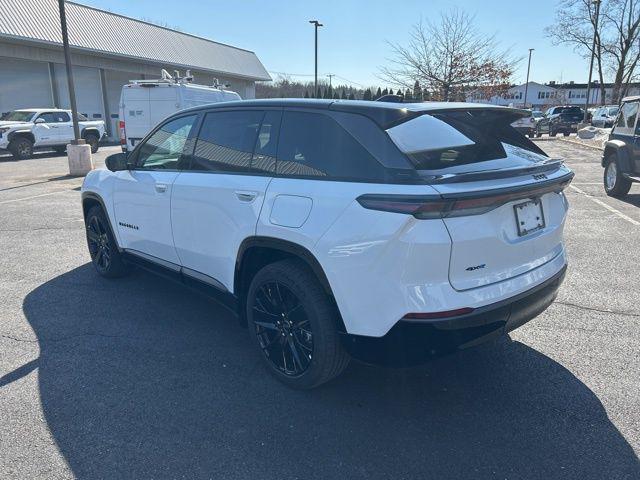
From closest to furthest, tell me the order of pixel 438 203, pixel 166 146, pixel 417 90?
1. pixel 438 203
2. pixel 166 146
3. pixel 417 90

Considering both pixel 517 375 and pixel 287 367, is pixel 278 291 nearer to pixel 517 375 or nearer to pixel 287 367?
pixel 287 367

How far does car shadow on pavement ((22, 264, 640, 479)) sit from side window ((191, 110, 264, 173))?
138cm

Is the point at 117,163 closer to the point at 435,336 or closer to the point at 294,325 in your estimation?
the point at 294,325

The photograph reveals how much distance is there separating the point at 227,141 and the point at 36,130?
1907 cm

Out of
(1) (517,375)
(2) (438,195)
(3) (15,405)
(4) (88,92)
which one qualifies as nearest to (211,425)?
(3) (15,405)

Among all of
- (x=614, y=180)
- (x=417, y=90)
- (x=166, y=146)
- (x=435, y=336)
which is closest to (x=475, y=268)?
(x=435, y=336)

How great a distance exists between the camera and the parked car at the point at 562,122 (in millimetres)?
33562

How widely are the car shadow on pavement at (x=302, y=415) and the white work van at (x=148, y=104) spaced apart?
8983 millimetres

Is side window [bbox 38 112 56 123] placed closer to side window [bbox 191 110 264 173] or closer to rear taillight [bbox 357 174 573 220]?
side window [bbox 191 110 264 173]

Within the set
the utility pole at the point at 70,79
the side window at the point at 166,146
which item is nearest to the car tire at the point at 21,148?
the utility pole at the point at 70,79

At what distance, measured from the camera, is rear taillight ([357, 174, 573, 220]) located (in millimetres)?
2387

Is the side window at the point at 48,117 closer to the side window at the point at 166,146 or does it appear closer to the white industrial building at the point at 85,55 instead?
the white industrial building at the point at 85,55

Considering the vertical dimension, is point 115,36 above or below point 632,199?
above

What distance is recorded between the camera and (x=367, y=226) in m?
2.53
